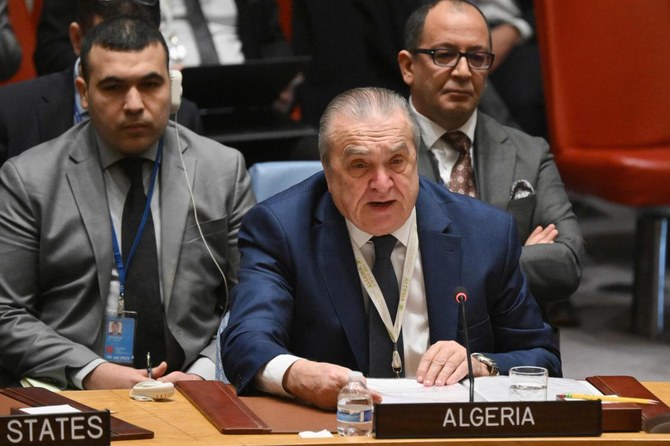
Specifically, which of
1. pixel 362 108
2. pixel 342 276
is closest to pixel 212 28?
pixel 362 108

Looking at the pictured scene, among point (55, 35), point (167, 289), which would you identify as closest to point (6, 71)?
point (55, 35)

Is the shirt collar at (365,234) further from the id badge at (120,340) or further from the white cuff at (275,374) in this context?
the id badge at (120,340)

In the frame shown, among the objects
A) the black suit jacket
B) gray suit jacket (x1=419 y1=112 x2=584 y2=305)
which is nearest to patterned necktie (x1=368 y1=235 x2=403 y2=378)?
gray suit jacket (x1=419 y1=112 x2=584 y2=305)

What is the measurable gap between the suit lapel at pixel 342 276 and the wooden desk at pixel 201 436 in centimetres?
49

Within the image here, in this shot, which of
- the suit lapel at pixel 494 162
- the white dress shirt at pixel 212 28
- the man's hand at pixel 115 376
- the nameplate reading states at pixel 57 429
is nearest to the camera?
the nameplate reading states at pixel 57 429

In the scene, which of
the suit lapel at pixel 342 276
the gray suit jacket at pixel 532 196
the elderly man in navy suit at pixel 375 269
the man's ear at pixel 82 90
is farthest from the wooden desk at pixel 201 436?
the gray suit jacket at pixel 532 196

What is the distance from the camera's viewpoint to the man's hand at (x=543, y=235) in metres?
3.97

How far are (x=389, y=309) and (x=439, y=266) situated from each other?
0.17 m

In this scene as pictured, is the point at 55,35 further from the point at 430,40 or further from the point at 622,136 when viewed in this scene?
the point at 622,136

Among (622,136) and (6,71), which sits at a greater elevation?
(6,71)

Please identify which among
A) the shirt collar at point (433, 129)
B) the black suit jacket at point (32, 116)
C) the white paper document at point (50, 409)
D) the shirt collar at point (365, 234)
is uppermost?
the black suit jacket at point (32, 116)

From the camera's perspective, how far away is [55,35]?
497 cm

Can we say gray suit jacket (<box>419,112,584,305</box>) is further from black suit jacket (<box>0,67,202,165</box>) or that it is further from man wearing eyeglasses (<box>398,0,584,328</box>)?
black suit jacket (<box>0,67,202,165</box>)

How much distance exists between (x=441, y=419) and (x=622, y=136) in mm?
3477
